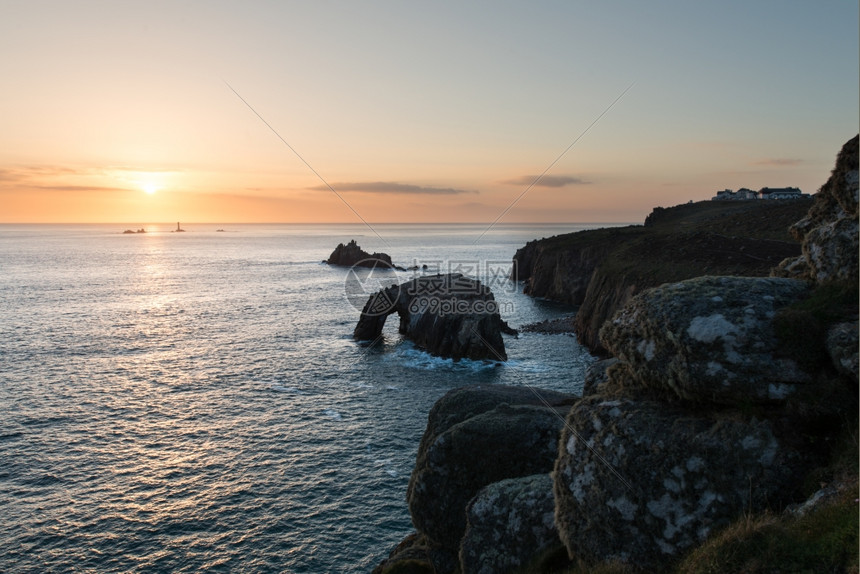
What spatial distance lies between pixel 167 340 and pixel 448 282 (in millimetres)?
43394

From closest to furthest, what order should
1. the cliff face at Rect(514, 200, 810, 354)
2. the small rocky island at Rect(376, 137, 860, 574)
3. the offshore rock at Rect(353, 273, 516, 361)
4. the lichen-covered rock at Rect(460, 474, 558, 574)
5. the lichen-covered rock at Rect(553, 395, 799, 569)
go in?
the small rocky island at Rect(376, 137, 860, 574)
the lichen-covered rock at Rect(553, 395, 799, 569)
the lichen-covered rock at Rect(460, 474, 558, 574)
the offshore rock at Rect(353, 273, 516, 361)
the cliff face at Rect(514, 200, 810, 354)

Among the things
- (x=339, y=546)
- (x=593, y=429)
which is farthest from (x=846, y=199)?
(x=339, y=546)

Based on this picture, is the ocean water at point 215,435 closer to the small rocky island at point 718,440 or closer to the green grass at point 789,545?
the small rocky island at point 718,440

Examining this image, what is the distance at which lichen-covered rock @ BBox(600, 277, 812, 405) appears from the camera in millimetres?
13070

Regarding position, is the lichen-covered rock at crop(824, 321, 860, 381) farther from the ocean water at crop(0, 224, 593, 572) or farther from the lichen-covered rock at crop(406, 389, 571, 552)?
the ocean water at crop(0, 224, 593, 572)

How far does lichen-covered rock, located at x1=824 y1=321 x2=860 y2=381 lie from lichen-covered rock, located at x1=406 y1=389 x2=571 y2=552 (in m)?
12.2

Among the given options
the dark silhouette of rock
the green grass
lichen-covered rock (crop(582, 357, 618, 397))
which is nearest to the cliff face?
the dark silhouette of rock

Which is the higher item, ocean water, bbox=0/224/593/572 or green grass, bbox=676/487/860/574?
green grass, bbox=676/487/860/574

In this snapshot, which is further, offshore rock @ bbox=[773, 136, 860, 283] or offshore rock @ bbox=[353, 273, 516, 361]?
offshore rock @ bbox=[353, 273, 516, 361]

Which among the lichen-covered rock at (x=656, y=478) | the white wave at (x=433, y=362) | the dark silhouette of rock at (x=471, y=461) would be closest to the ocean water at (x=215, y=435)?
the white wave at (x=433, y=362)

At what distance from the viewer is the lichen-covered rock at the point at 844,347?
476 inches

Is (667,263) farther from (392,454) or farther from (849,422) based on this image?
(849,422)

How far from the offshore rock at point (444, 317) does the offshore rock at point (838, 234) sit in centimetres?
5500

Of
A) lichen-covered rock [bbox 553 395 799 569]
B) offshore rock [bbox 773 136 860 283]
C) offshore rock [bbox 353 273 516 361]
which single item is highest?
offshore rock [bbox 773 136 860 283]
